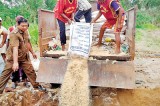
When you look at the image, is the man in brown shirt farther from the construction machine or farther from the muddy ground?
the construction machine

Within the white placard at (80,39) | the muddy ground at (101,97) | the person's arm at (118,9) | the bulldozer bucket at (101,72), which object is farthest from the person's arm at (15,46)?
the person's arm at (118,9)

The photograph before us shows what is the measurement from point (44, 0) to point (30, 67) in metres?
13.8

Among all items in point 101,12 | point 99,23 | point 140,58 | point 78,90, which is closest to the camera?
point 78,90

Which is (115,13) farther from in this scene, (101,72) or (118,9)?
(101,72)

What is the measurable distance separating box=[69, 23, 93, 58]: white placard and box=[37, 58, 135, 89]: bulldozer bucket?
22 cm

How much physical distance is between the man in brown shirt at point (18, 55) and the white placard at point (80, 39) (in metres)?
0.86

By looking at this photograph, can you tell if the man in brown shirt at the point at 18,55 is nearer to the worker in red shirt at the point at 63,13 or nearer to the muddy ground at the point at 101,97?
the muddy ground at the point at 101,97

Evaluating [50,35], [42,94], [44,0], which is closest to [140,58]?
[50,35]

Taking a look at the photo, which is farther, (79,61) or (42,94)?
(42,94)

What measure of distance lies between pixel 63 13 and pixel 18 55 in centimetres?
125

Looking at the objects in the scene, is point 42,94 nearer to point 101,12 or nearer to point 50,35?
point 50,35

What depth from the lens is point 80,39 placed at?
16.3 feet

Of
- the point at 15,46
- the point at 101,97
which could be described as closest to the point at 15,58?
the point at 15,46

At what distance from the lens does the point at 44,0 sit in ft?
60.6
